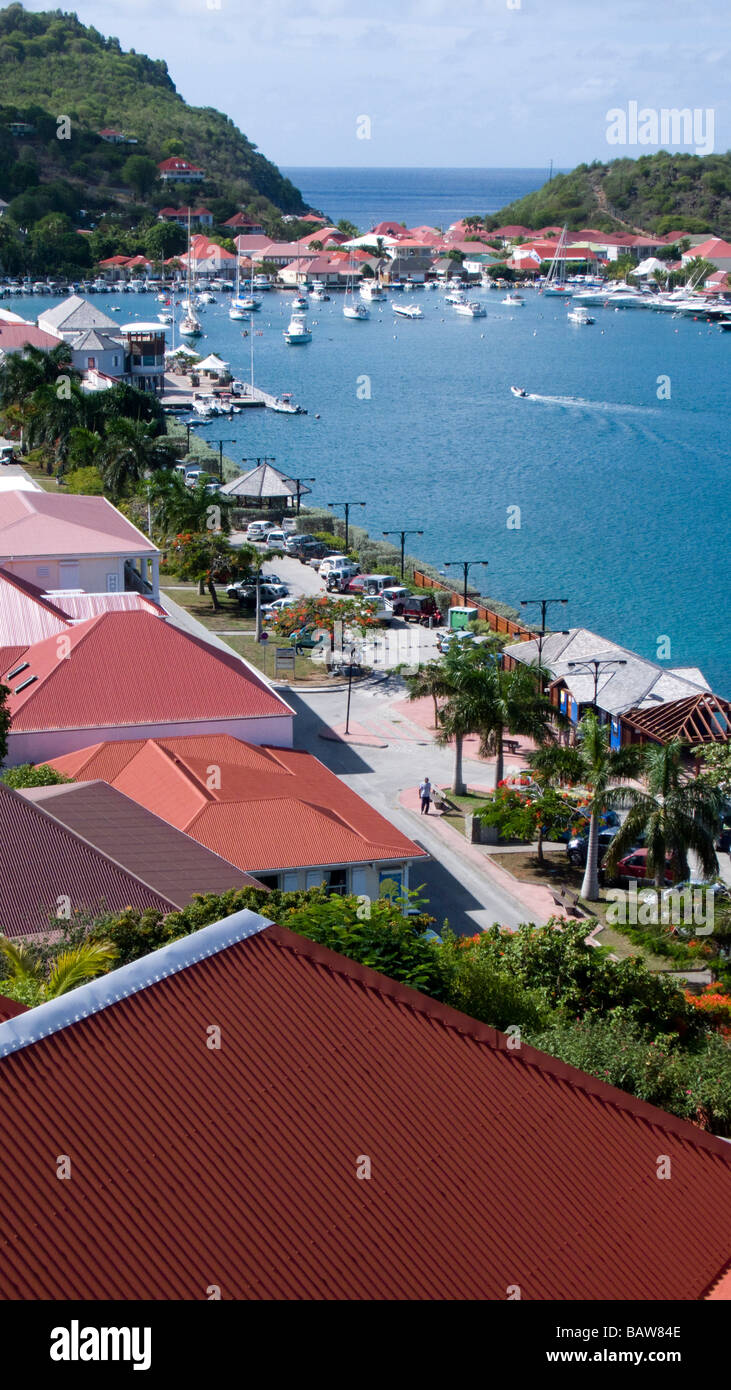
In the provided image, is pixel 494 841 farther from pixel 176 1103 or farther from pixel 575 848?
pixel 176 1103

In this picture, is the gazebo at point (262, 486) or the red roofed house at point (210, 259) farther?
the red roofed house at point (210, 259)

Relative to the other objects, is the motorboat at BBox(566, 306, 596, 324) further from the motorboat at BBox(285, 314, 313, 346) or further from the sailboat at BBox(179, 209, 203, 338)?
the sailboat at BBox(179, 209, 203, 338)

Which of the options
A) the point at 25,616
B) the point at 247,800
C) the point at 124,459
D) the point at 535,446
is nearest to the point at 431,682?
the point at 247,800

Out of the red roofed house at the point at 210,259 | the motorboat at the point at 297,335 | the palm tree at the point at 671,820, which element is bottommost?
the palm tree at the point at 671,820

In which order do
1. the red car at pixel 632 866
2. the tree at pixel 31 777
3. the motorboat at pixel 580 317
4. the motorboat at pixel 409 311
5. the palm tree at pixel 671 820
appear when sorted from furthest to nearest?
the motorboat at pixel 409 311, the motorboat at pixel 580 317, the red car at pixel 632 866, the palm tree at pixel 671 820, the tree at pixel 31 777

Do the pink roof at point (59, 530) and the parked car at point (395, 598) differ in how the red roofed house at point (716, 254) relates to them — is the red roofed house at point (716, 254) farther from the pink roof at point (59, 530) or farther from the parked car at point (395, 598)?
the pink roof at point (59, 530)

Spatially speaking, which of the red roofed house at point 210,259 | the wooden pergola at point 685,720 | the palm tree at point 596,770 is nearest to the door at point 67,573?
the wooden pergola at point 685,720
